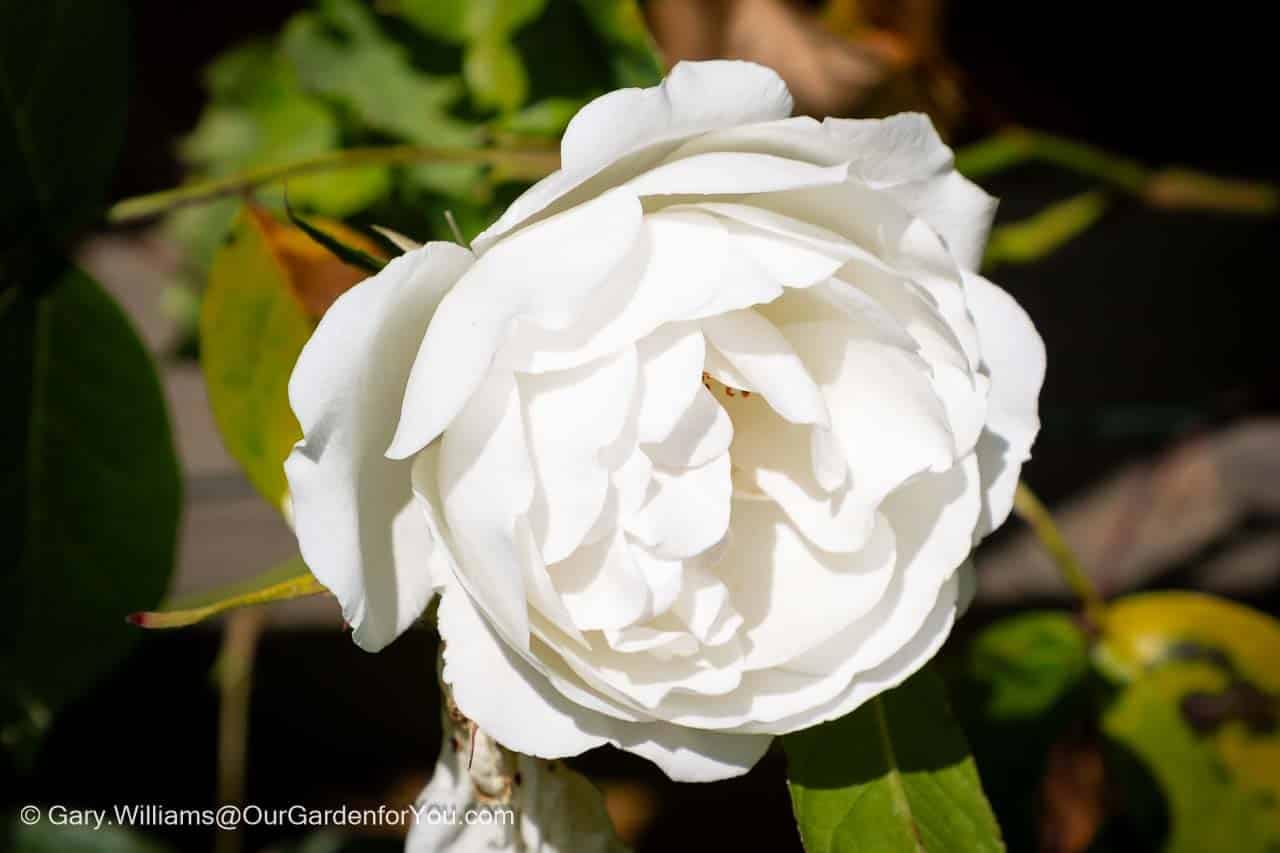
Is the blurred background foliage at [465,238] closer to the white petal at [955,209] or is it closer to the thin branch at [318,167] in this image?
the thin branch at [318,167]

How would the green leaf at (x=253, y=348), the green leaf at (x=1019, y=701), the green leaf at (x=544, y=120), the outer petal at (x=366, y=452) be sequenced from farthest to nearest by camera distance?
the green leaf at (x=1019, y=701)
the green leaf at (x=544, y=120)
the green leaf at (x=253, y=348)
the outer petal at (x=366, y=452)

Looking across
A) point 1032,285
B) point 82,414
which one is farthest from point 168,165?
point 1032,285

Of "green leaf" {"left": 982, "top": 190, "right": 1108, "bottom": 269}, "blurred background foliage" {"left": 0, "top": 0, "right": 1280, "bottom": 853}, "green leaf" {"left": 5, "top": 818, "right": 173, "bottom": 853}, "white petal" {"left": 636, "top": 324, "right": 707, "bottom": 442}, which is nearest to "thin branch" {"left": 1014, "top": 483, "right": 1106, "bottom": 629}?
"blurred background foliage" {"left": 0, "top": 0, "right": 1280, "bottom": 853}

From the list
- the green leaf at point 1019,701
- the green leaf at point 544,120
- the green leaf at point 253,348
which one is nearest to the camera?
the green leaf at point 253,348

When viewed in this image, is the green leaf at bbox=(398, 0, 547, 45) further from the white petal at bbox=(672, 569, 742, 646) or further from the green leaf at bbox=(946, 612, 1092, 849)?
the green leaf at bbox=(946, 612, 1092, 849)

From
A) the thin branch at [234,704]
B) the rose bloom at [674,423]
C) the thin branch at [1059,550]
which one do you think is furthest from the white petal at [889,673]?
the thin branch at [234,704]

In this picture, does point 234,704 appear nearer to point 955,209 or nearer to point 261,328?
point 261,328

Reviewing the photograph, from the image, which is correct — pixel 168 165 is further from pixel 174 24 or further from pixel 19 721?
pixel 19 721
